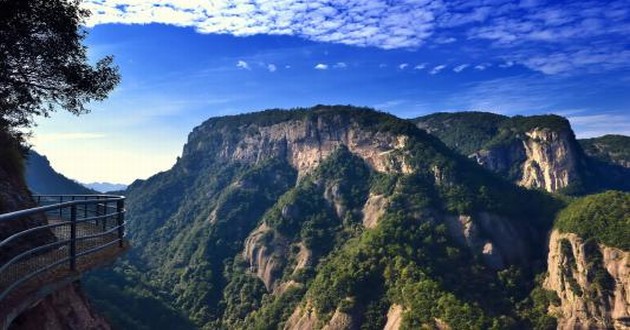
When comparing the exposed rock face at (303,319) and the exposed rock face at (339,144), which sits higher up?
the exposed rock face at (339,144)

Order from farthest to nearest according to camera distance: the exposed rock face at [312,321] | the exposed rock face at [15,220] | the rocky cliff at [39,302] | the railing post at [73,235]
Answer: the exposed rock face at [312,321], the exposed rock face at [15,220], the rocky cliff at [39,302], the railing post at [73,235]

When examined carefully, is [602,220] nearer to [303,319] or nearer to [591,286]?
[591,286]

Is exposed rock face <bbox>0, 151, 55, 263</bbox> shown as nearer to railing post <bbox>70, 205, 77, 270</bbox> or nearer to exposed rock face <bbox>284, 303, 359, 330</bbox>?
railing post <bbox>70, 205, 77, 270</bbox>

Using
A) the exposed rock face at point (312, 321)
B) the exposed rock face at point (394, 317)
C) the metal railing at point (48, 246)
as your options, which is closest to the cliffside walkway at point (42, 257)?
the metal railing at point (48, 246)

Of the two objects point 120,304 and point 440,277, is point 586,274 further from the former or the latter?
point 120,304

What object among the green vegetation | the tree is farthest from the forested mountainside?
the tree

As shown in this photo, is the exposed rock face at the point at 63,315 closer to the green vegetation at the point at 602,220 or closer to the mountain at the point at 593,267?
the mountain at the point at 593,267

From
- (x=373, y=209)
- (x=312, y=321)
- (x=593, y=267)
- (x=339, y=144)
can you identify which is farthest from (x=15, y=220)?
(x=339, y=144)
